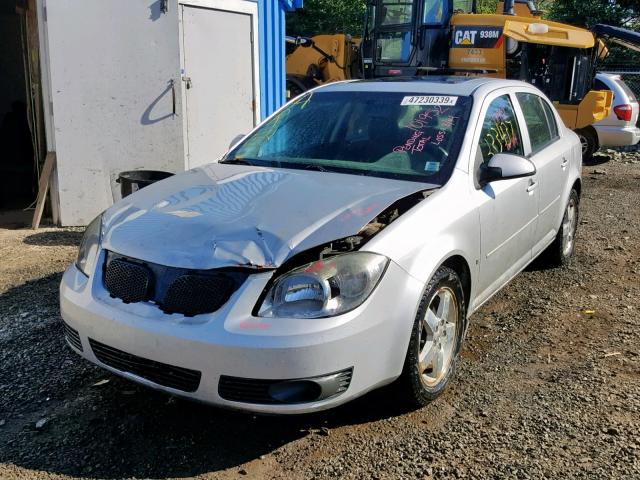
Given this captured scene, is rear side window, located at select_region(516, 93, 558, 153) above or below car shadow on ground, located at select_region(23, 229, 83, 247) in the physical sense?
above

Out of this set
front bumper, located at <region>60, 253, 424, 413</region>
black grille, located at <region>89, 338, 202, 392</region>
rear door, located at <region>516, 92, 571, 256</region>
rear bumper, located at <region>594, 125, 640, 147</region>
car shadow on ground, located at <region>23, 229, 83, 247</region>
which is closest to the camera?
front bumper, located at <region>60, 253, 424, 413</region>

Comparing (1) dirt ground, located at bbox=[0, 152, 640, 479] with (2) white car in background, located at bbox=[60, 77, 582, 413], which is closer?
(2) white car in background, located at bbox=[60, 77, 582, 413]

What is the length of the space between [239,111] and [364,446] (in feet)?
20.1

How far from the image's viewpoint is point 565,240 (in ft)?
19.8

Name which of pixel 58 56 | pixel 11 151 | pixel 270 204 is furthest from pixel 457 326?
pixel 11 151

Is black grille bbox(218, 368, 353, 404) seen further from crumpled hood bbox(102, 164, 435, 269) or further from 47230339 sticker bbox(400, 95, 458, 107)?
47230339 sticker bbox(400, 95, 458, 107)

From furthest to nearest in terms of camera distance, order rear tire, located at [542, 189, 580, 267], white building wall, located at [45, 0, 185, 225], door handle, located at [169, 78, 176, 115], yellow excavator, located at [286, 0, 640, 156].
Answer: yellow excavator, located at [286, 0, 640, 156]
door handle, located at [169, 78, 176, 115]
white building wall, located at [45, 0, 185, 225]
rear tire, located at [542, 189, 580, 267]

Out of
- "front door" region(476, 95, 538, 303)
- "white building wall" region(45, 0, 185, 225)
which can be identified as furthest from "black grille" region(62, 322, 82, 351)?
"white building wall" region(45, 0, 185, 225)

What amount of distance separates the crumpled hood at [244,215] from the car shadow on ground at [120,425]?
80 centimetres

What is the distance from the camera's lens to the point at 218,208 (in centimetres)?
347

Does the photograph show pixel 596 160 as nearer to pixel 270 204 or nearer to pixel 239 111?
pixel 239 111

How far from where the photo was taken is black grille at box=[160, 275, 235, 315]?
2963 mm

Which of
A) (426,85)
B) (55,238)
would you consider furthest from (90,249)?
(55,238)

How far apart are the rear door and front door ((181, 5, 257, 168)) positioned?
407 centimetres
